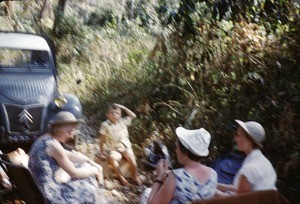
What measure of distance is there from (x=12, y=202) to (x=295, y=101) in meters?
3.47

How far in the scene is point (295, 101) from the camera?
16.9 ft

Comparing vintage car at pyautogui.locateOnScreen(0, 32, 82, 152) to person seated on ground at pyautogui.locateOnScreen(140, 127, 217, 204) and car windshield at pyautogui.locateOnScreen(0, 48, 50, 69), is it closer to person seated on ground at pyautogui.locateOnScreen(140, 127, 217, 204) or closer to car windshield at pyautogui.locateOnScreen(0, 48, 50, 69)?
car windshield at pyautogui.locateOnScreen(0, 48, 50, 69)

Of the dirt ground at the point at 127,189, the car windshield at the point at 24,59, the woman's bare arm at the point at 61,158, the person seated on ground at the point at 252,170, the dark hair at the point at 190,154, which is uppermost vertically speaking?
the dark hair at the point at 190,154

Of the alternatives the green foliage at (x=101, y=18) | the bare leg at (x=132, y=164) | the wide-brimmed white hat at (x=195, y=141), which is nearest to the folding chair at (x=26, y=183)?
the wide-brimmed white hat at (x=195, y=141)

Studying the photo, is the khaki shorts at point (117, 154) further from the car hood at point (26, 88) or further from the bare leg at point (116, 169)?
the car hood at point (26, 88)

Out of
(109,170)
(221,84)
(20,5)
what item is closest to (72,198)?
(109,170)

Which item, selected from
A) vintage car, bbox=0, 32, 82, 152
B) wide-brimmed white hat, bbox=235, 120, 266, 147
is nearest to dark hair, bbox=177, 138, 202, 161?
wide-brimmed white hat, bbox=235, 120, 266, 147

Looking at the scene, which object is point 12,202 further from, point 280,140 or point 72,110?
point 280,140

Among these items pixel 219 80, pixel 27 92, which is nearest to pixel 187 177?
pixel 219 80

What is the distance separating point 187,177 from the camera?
2.87m

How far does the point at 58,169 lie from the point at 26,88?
2934 mm

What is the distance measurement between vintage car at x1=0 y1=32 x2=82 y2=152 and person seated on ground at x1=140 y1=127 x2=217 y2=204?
319 centimetres

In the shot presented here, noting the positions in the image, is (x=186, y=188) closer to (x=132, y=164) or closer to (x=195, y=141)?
(x=195, y=141)

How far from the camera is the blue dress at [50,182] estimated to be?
3473mm
